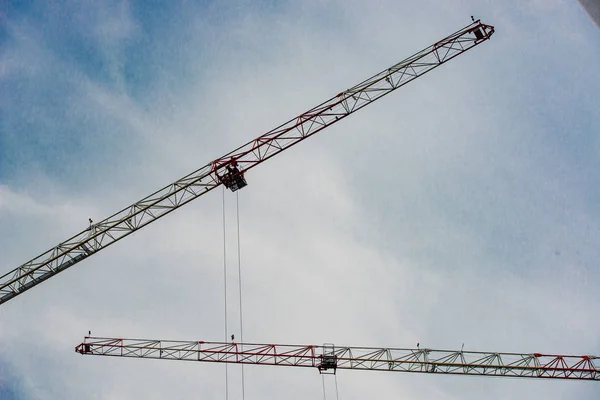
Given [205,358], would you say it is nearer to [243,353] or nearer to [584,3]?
[243,353]

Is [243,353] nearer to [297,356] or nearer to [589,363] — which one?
[297,356]

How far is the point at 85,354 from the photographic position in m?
60.2

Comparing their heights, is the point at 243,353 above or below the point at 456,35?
below

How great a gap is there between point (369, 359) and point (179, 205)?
27.1 m

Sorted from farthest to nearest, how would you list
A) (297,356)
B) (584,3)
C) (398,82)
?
(297,356) < (398,82) < (584,3)

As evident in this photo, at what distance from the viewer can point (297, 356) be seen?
187 ft

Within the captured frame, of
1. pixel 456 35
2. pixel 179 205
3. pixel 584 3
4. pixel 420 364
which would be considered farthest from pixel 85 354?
pixel 584 3

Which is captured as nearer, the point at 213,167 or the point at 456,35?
the point at 213,167

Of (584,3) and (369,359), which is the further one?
(369,359)

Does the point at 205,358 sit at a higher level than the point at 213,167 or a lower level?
lower

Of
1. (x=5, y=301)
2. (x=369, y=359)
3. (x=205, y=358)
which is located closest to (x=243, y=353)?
(x=205, y=358)

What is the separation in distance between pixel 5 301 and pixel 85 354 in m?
13.1

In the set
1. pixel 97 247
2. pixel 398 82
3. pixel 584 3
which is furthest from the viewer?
pixel 398 82

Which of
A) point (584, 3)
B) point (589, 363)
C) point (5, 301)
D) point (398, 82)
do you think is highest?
point (398, 82)
